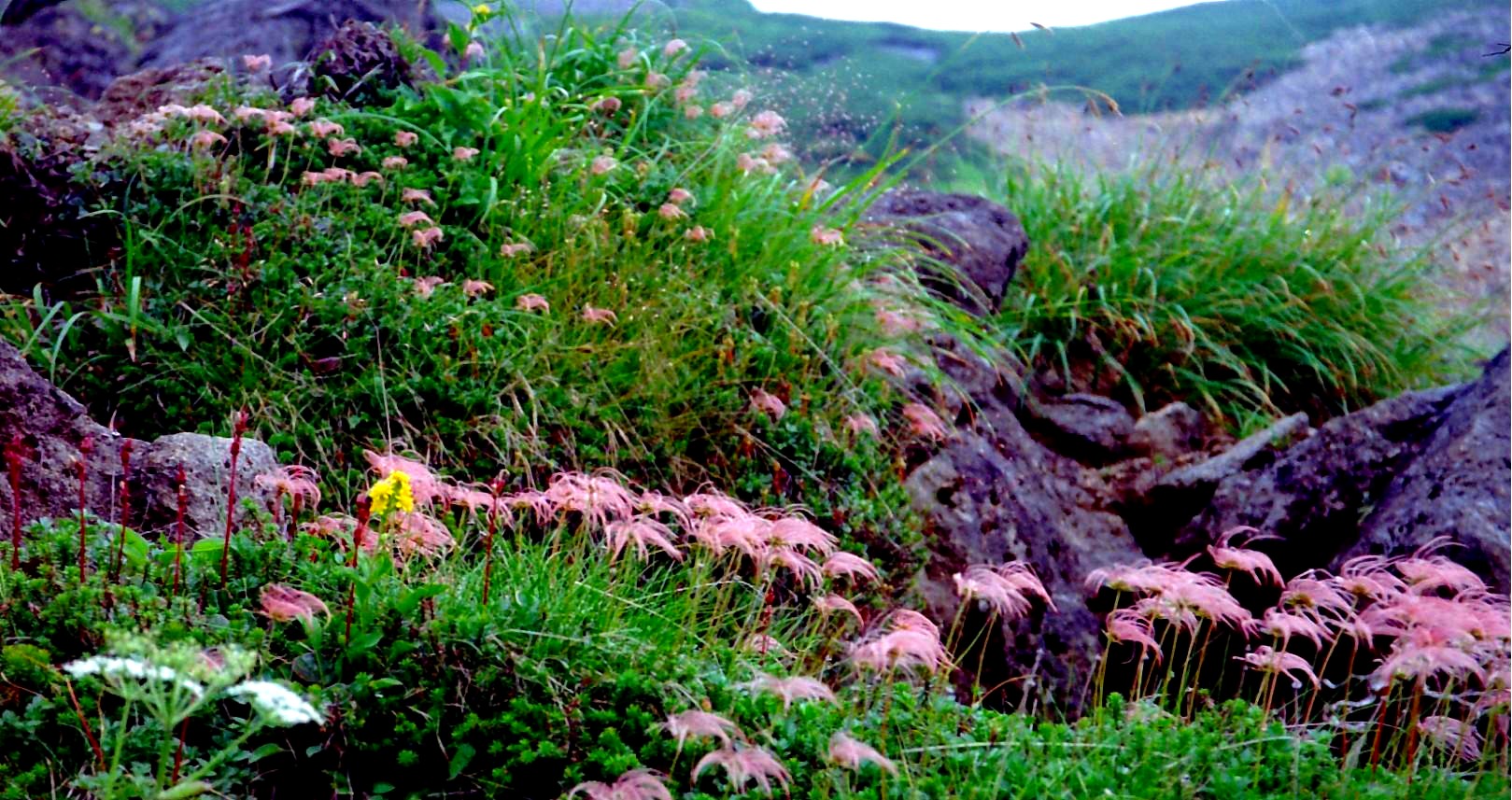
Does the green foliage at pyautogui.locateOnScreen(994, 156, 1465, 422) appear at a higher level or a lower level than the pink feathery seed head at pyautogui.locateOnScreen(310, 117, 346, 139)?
lower

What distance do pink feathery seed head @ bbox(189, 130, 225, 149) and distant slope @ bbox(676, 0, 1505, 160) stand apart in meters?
2.83

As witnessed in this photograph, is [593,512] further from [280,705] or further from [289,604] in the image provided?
[280,705]

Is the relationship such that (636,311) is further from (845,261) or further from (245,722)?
(245,722)

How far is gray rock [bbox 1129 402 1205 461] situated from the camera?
6090 millimetres

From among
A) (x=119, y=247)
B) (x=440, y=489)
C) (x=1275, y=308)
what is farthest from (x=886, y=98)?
(x=440, y=489)

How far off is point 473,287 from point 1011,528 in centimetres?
225

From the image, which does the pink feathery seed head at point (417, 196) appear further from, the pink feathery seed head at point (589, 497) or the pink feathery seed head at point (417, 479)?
the pink feathery seed head at point (589, 497)

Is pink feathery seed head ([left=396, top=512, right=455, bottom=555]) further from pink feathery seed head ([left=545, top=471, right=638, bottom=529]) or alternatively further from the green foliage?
the green foliage

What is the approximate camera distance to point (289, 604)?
96.9 inches

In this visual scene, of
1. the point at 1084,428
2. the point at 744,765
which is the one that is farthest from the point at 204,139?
the point at 1084,428

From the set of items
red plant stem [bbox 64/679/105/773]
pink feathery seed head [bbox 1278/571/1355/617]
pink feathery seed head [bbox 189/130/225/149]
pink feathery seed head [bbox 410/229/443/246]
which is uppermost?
pink feathery seed head [bbox 189/130/225/149]

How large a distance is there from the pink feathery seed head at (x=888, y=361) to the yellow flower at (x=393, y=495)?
2.45 meters

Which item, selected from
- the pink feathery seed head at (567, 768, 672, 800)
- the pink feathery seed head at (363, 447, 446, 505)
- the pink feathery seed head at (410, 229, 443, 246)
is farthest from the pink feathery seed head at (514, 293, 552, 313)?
the pink feathery seed head at (567, 768, 672, 800)

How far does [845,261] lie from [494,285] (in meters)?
1.68
